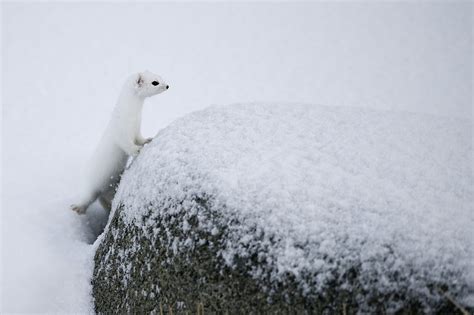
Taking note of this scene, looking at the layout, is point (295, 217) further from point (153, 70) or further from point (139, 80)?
point (153, 70)

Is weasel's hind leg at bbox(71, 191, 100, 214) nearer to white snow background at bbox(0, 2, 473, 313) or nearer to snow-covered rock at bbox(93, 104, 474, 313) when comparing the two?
white snow background at bbox(0, 2, 473, 313)

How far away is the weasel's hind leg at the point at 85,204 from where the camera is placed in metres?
3.02

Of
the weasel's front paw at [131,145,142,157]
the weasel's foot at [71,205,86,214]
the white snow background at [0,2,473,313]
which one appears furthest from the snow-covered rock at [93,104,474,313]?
the weasel's foot at [71,205,86,214]

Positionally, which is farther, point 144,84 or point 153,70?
point 153,70

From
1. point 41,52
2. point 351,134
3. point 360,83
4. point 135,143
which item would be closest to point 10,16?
point 41,52

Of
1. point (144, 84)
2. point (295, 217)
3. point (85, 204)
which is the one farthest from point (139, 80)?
point (295, 217)

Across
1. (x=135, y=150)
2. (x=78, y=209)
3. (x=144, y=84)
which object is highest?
(x=144, y=84)

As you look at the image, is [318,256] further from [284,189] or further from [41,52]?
[41,52]

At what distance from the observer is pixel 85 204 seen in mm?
3061

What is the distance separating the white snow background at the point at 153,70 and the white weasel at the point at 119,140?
21 cm

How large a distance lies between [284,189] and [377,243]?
1.33 feet

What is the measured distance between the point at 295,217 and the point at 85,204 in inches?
74.1

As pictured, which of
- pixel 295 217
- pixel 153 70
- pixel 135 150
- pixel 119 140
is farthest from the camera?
pixel 153 70

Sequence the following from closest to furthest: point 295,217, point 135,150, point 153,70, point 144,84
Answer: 1. point 295,217
2. point 135,150
3. point 144,84
4. point 153,70
